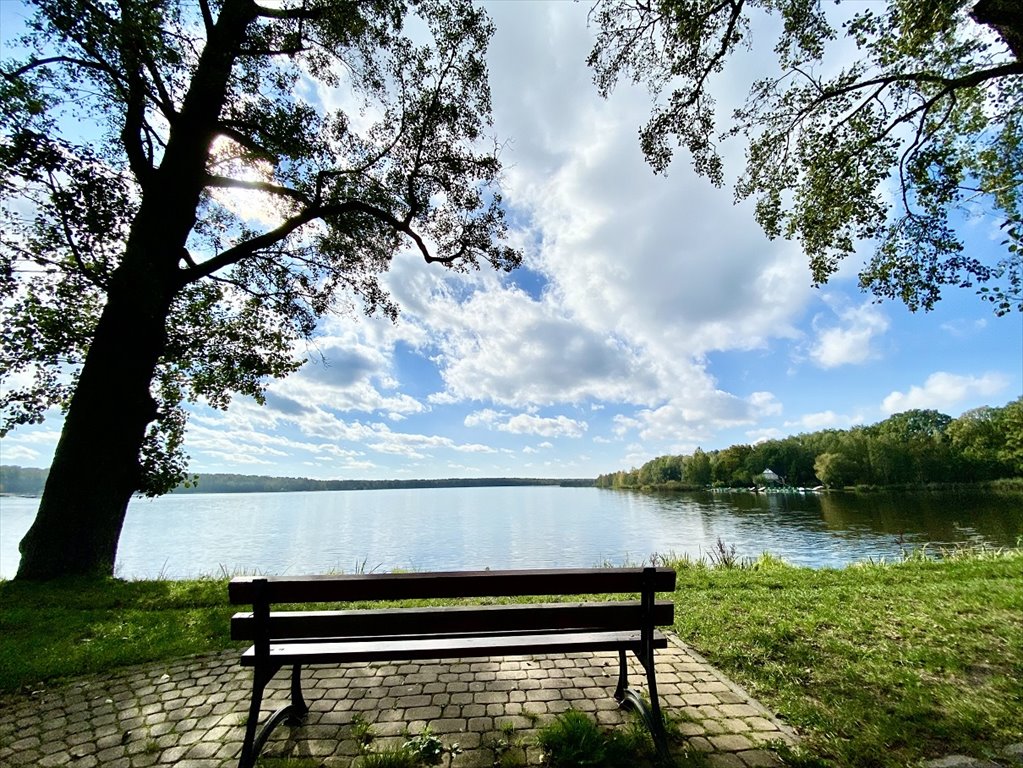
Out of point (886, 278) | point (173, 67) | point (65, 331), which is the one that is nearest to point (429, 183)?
point (173, 67)

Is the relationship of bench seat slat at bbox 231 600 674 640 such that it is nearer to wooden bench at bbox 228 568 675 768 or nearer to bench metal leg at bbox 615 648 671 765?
wooden bench at bbox 228 568 675 768

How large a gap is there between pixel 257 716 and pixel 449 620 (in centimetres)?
126

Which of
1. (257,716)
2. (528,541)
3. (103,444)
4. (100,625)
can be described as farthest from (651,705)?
(528,541)

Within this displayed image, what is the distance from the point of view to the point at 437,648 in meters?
2.90

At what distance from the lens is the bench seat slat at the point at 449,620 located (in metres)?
2.81

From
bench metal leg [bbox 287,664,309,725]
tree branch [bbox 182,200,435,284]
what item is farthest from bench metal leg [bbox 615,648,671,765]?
tree branch [bbox 182,200,435,284]

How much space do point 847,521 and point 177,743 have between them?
38.5 m

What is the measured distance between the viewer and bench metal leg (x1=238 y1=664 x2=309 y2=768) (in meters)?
2.65

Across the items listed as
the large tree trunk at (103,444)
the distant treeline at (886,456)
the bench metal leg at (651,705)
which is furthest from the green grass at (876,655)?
the distant treeline at (886,456)

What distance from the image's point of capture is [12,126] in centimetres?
670

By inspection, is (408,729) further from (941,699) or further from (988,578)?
(988,578)

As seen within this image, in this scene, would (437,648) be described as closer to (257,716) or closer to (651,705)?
(257,716)

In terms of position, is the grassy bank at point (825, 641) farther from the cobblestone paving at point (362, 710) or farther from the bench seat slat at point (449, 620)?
the bench seat slat at point (449, 620)

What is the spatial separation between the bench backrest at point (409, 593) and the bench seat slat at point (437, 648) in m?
0.12
